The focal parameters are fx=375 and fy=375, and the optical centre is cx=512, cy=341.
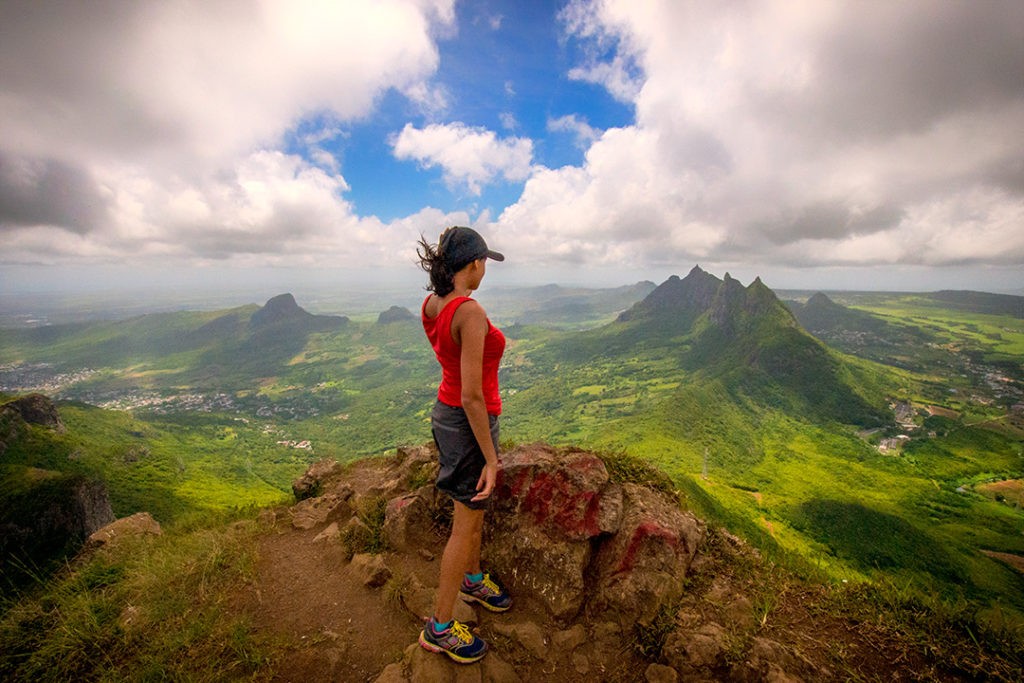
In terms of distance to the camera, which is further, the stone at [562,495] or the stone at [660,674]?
the stone at [562,495]

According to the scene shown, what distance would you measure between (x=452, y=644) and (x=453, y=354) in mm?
3006

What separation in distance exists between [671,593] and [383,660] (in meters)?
3.47

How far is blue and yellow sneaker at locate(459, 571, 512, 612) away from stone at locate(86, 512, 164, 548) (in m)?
7.31

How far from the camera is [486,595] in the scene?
185 inches

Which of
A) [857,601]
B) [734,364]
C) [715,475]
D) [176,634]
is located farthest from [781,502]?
[734,364]

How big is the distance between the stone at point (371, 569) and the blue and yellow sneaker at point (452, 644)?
1.81 metres

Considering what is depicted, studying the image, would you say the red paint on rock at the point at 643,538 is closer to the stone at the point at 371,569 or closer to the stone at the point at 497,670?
the stone at the point at 497,670

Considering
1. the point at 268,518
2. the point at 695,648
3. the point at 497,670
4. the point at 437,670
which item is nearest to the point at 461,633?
the point at 437,670

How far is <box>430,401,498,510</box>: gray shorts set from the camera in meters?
3.82

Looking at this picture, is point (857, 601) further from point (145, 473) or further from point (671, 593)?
point (145, 473)

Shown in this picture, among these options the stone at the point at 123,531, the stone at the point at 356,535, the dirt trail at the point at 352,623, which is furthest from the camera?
the stone at the point at 123,531

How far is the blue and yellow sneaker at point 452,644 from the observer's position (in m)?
3.88

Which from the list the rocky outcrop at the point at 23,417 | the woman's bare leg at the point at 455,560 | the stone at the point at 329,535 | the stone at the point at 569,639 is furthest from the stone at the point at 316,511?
the rocky outcrop at the point at 23,417

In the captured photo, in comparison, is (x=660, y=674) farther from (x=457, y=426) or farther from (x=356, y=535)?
(x=356, y=535)
